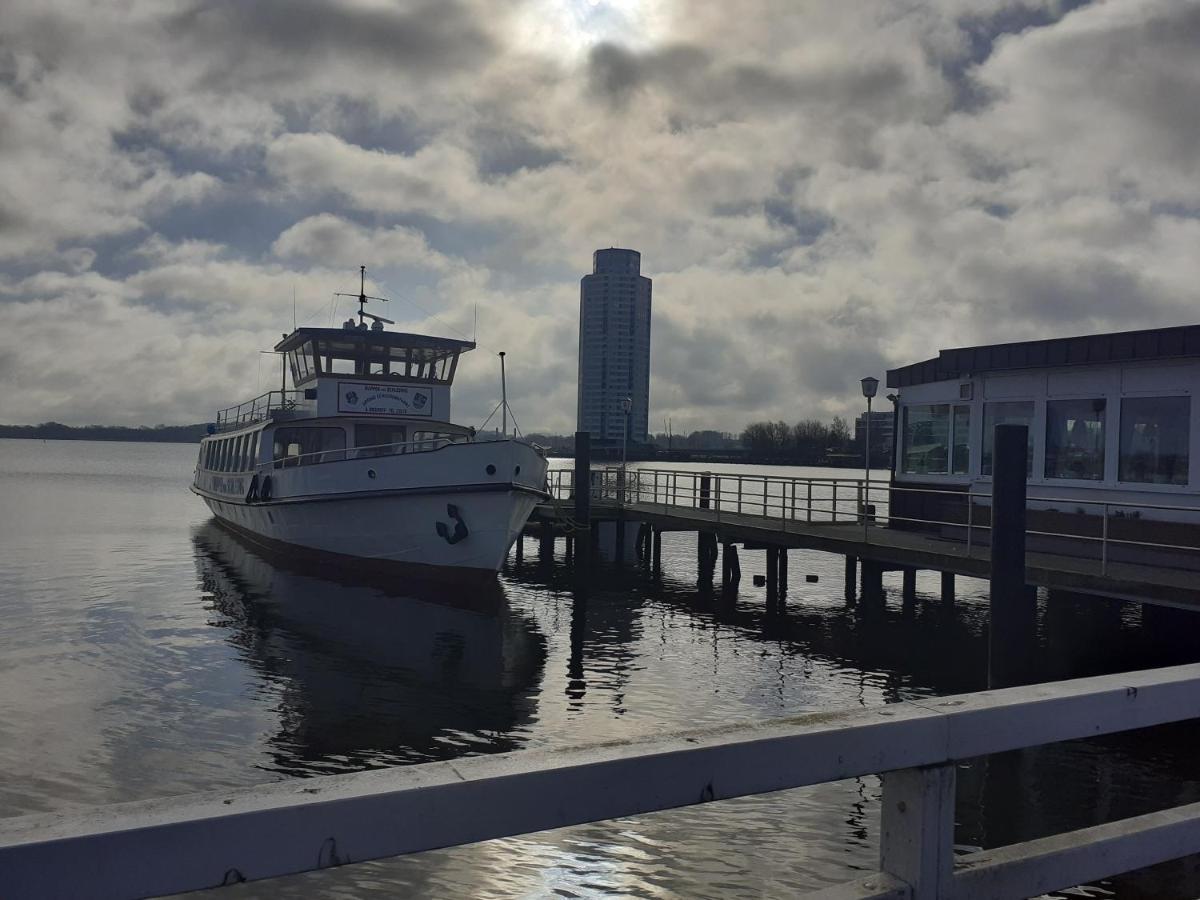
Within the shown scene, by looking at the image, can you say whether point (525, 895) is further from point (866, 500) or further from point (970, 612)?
point (970, 612)

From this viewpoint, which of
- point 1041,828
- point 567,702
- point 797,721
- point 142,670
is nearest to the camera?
point 797,721

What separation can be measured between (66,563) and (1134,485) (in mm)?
27086

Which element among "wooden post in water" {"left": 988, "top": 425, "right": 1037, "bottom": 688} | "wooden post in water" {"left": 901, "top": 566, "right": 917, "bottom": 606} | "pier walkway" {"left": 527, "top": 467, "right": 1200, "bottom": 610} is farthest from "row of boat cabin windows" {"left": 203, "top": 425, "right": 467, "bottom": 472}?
"wooden post in water" {"left": 988, "top": 425, "right": 1037, "bottom": 688}

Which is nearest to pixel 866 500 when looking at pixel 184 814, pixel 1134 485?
pixel 1134 485

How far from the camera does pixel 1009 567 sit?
423 inches

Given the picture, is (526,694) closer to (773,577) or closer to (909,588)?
(909,588)

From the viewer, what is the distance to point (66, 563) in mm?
Result: 26406

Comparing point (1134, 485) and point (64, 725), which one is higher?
point (1134, 485)

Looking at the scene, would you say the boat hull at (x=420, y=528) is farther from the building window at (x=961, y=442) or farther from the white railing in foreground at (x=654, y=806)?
the white railing in foreground at (x=654, y=806)

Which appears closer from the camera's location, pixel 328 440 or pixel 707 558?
pixel 707 558

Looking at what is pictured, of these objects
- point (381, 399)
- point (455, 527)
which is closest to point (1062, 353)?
point (455, 527)

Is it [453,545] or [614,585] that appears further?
[614,585]

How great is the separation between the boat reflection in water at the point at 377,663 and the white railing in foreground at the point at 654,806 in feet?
26.1

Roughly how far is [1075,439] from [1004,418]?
1485 mm
